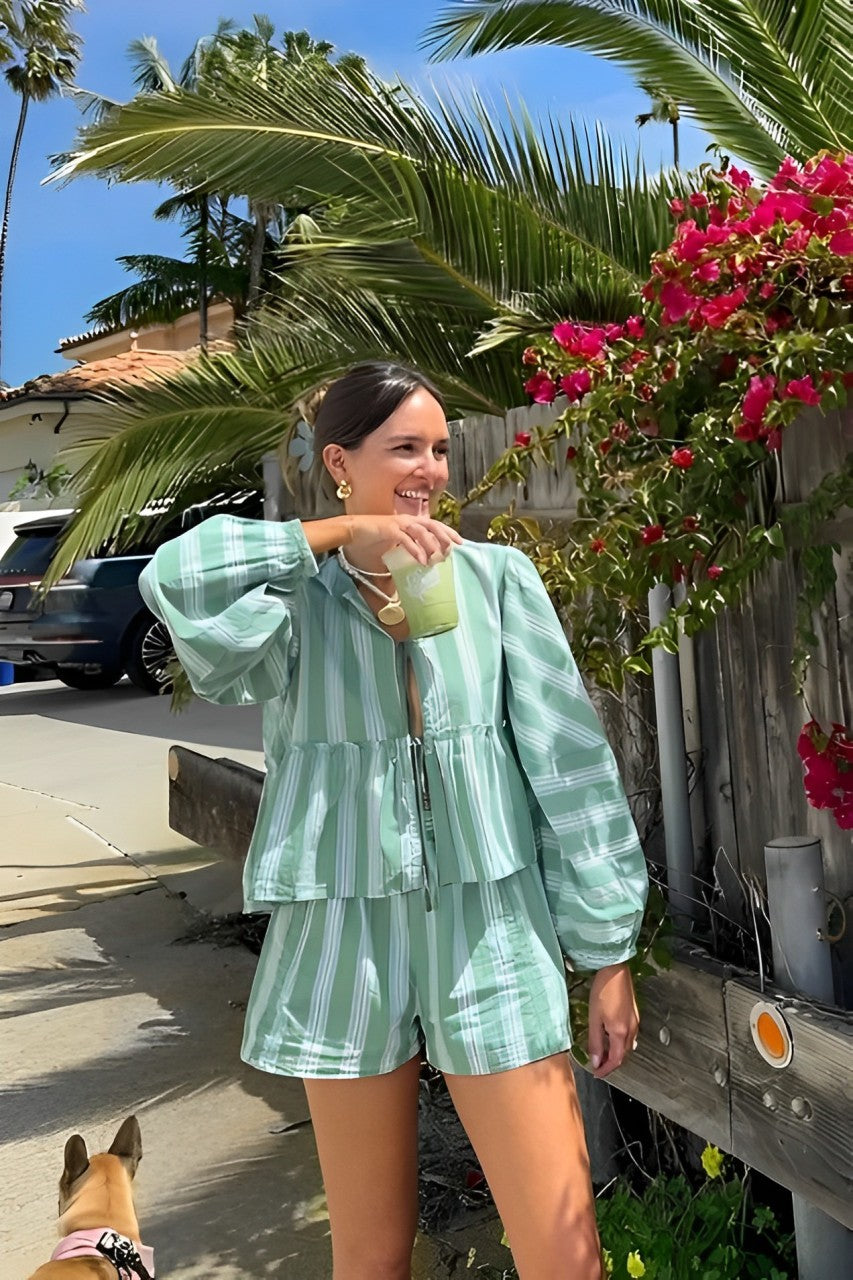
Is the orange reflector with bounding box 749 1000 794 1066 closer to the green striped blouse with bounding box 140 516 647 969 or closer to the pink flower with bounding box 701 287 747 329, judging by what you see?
the green striped blouse with bounding box 140 516 647 969

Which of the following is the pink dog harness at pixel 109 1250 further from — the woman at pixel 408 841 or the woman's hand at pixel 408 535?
the woman's hand at pixel 408 535

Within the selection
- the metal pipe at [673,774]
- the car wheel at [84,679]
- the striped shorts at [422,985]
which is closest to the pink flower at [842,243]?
the metal pipe at [673,774]

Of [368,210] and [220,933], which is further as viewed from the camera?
[220,933]

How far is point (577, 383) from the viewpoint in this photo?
2.65 metres

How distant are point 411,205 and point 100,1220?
322 centimetres

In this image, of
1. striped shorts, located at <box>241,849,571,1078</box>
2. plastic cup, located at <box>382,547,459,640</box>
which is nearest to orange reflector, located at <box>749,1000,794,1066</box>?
striped shorts, located at <box>241,849,571,1078</box>

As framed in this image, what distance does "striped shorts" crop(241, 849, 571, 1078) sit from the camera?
1.89 m

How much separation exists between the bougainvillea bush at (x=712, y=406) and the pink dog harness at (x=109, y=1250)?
58.5 inches

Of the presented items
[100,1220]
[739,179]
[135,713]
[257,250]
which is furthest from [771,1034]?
[257,250]

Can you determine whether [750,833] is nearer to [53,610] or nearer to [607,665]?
[607,665]

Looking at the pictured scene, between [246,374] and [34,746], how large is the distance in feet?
21.3

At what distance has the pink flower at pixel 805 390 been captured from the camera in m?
2.18

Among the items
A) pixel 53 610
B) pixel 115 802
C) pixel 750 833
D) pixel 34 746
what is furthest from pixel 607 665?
pixel 53 610

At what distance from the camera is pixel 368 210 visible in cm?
458
